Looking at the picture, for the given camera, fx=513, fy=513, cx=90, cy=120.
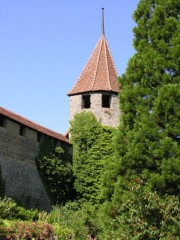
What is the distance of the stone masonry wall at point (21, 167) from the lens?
24172 millimetres

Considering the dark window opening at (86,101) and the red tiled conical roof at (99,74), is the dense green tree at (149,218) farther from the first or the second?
the dark window opening at (86,101)

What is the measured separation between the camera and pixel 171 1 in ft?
54.1

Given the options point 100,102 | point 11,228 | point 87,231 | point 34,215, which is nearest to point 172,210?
point 11,228

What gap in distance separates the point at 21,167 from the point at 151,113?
11663 millimetres

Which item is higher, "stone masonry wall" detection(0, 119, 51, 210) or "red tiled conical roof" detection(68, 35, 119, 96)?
"red tiled conical roof" detection(68, 35, 119, 96)

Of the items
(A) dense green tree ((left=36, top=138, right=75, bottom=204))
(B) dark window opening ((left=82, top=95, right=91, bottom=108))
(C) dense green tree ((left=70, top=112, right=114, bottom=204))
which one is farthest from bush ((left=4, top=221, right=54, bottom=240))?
(B) dark window opening ((left=82, top=95, right=91, bottom=108))

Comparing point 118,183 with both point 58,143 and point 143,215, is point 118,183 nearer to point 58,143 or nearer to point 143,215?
point 143,215

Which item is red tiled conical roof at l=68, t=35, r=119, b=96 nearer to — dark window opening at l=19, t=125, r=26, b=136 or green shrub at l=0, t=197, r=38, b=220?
dark window opening at l=19, t=125, r=26, b=136

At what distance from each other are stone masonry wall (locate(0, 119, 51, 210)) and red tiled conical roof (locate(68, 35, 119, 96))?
5792 mm

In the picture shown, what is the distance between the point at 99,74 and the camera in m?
31.7

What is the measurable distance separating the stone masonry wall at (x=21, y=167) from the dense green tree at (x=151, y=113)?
9.45 m

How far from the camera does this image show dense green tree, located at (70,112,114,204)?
2809 centimetres

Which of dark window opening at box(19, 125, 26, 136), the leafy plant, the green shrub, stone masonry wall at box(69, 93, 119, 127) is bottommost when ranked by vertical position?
the green shrub

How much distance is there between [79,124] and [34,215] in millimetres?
7967
